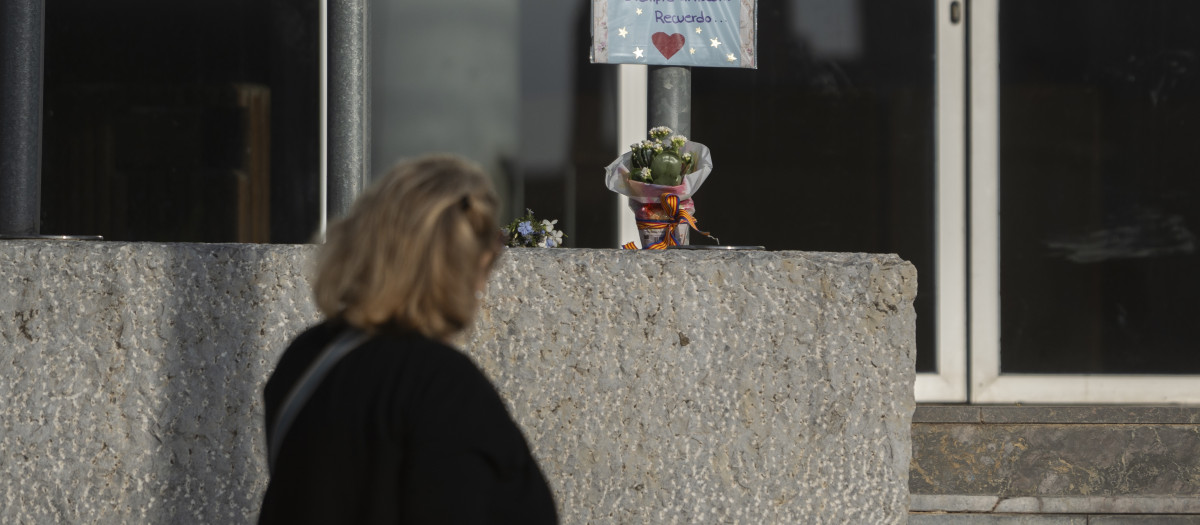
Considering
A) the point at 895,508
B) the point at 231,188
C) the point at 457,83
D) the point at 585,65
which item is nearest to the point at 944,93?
the point at 585,65

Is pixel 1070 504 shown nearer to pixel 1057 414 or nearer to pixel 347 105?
pixel 1057 414

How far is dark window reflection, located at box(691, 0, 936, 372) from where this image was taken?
16.5 ft

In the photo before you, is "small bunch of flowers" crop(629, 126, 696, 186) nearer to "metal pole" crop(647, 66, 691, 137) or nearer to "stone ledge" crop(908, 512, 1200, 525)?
"metal pole" crop(647, 66, 691, 137)

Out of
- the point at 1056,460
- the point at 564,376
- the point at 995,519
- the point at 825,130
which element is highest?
the point at 825,130

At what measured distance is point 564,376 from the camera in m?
2.79

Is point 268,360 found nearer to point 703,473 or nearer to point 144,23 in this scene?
point 703,473

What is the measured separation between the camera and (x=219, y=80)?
16.2 feet

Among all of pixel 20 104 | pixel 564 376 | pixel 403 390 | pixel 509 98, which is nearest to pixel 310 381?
pixel 403 390

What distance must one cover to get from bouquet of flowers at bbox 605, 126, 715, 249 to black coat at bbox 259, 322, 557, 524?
1.60 meters

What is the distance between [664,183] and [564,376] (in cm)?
65

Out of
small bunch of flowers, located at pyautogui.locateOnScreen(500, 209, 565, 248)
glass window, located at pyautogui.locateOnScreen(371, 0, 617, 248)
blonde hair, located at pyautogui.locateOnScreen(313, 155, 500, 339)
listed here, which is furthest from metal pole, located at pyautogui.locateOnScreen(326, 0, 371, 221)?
blonde hair, located at pyautogui.locateOnScreen(313, 155, 500, 339)

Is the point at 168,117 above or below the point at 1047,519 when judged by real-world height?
above

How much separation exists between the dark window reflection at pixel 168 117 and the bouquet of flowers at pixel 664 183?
7.65 ft

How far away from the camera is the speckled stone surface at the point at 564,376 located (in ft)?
9.07
